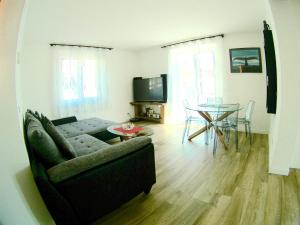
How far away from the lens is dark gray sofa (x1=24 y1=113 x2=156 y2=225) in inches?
52.6

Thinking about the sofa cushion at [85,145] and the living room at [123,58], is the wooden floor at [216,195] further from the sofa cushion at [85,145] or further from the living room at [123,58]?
the sofa cushion at [85,145]

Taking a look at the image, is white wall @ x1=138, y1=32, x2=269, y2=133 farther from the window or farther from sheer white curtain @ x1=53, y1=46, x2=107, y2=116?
the window

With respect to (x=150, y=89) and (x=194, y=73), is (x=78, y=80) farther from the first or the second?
(x=194, y=73)

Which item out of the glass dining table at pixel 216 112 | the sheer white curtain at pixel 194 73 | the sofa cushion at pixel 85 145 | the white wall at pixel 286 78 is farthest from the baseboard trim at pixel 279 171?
the sheer white curtain at pixel 194 73

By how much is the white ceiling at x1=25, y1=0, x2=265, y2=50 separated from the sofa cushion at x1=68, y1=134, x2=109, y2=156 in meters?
1.87

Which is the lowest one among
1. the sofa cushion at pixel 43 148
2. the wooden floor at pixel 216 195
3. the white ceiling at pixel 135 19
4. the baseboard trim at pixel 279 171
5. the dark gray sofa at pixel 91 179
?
the wooden floor at pixel 216 195

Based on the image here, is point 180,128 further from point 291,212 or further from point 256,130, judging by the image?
point 291,212

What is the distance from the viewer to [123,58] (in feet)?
19.3

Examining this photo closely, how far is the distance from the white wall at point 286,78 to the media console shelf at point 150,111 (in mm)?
3444

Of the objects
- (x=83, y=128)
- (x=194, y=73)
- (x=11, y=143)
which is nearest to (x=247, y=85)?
(x=194, y=73)

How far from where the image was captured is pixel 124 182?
1712mm

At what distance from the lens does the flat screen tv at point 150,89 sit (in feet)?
17.8

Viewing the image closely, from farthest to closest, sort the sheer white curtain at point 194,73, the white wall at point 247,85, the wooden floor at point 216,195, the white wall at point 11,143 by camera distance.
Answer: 1. the sheer white curtain at point 194,73
2. the white wall at point 247,85
3. the wooden floor at point 216,195
4. the white wall at point 11,143

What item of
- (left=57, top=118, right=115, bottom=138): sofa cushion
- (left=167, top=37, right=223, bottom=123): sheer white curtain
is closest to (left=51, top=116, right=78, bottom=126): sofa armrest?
(left=57, top=118, right=115, bottom=138): sofa cushion
